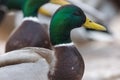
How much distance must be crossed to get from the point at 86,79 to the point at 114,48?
2.55 meters

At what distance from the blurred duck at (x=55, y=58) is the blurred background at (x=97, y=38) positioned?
2.84ft

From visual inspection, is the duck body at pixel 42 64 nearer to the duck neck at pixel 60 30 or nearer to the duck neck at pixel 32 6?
the duck neck at pixel 60 30

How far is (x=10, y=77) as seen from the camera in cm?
391

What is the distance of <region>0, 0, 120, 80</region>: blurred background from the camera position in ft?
21.1

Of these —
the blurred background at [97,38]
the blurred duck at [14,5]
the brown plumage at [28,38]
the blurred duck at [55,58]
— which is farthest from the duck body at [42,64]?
the blurred background at [97,38]

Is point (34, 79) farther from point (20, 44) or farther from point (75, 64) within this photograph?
point (20, 44)

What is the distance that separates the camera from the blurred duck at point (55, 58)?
393 centimetres

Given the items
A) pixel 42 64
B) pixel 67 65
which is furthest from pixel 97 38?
pixel 42 64

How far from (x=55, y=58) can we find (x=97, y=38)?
504 cm

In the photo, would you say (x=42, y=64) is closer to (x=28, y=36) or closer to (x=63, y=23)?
(x=63, y=23)

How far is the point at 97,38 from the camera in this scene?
358 inches

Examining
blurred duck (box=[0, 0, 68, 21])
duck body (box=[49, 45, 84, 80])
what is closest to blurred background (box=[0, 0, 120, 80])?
blurred duck (box=[0, 0, 68, 21])

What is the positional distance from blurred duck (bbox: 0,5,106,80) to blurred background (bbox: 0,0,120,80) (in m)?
0.87

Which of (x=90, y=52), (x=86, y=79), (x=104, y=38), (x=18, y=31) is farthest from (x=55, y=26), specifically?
(x=104, y=38)
